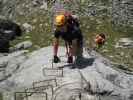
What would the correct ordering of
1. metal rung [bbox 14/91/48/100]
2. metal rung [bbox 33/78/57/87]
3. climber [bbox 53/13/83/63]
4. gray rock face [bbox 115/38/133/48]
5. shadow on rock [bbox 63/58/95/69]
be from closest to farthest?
metal rung [bbox 14/91/48/100]
metal rung [bbox 33/78/57/87]
climber [bbox 53/13/83/63]
shadow on rock [bbox 63/58/95/69]
gray rock face [bbox 115/38/133/48]

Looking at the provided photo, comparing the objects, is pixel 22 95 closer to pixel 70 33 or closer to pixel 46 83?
pixel 46 83

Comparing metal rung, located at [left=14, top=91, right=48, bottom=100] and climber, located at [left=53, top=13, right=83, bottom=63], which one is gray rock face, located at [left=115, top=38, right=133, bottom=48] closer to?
climber, located at [left=53, top=13, right=83, bottom=63]

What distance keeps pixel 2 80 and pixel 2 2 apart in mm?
11247

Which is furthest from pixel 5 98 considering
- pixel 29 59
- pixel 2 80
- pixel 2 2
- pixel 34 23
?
pixel 2 2

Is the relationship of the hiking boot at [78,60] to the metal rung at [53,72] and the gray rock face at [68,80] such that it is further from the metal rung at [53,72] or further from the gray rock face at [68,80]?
the metal rung at [53,72]

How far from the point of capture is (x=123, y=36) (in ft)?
74.5

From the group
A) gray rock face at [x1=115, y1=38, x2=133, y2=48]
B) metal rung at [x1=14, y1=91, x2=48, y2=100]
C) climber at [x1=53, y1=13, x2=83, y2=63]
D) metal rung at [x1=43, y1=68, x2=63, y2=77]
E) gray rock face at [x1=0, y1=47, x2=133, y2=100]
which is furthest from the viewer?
gray rock face at [x1=115, y1=38, x2=133, y2=48]

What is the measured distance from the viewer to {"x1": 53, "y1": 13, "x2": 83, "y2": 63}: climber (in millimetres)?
14390

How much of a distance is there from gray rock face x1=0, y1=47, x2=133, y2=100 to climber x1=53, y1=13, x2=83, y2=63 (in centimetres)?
34

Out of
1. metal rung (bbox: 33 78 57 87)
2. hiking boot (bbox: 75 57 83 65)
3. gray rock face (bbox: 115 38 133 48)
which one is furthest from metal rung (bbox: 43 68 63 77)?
gray rock face (bbox: 115 38 133 48)

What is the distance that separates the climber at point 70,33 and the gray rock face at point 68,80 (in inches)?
13.5

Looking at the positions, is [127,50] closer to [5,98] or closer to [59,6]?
[59,6]

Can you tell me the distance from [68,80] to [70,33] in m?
1.66

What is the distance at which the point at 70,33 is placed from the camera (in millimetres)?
14750
